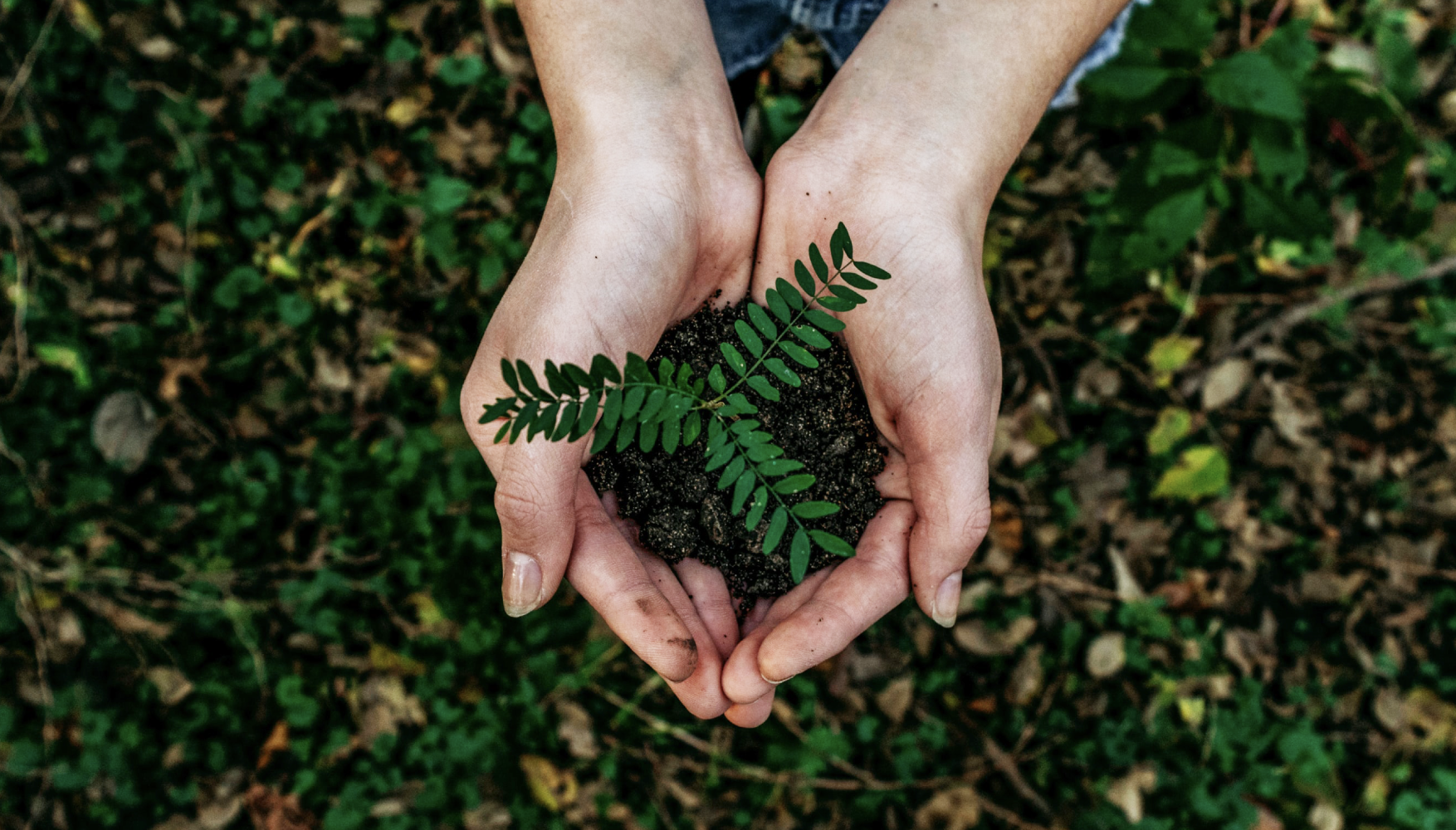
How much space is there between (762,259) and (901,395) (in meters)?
0.60

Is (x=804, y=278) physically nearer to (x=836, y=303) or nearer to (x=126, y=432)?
(x=836, y=303)

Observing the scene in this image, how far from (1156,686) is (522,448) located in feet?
9.33

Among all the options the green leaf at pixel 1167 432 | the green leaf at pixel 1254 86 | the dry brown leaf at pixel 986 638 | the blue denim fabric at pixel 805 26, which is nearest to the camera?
the blue denim fabric at pixel 805 26

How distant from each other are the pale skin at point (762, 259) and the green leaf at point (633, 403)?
430 millimetres

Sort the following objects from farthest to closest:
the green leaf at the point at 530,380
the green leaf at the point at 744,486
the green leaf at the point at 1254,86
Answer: the green leaf at the point at 1254,86 < the green leaf at the point at 744,486 < the green leaf at the point at 530,380

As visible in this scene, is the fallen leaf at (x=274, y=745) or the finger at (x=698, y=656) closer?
the finger at (x=698, y=656)

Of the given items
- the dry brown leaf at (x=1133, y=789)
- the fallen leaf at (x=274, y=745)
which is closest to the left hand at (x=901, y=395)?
the dry brown leaf at (x=1133, y=789)

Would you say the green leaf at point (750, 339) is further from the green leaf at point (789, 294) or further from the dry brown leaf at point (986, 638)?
the dry brown leaf at point (986, 638)

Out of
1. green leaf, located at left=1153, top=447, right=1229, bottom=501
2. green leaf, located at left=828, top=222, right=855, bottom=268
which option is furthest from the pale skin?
green leaf, located at left=1153, top=447, right=1229, bottom=501

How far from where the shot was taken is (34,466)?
363cm

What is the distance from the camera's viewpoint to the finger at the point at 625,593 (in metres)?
2.22

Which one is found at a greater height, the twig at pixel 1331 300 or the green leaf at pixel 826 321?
the green leaf at pixel 826 321

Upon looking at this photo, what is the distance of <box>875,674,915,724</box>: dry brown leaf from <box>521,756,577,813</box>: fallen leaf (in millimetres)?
1250

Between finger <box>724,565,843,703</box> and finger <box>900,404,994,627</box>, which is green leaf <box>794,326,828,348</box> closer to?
finger <box>900,404,994,627</box>
